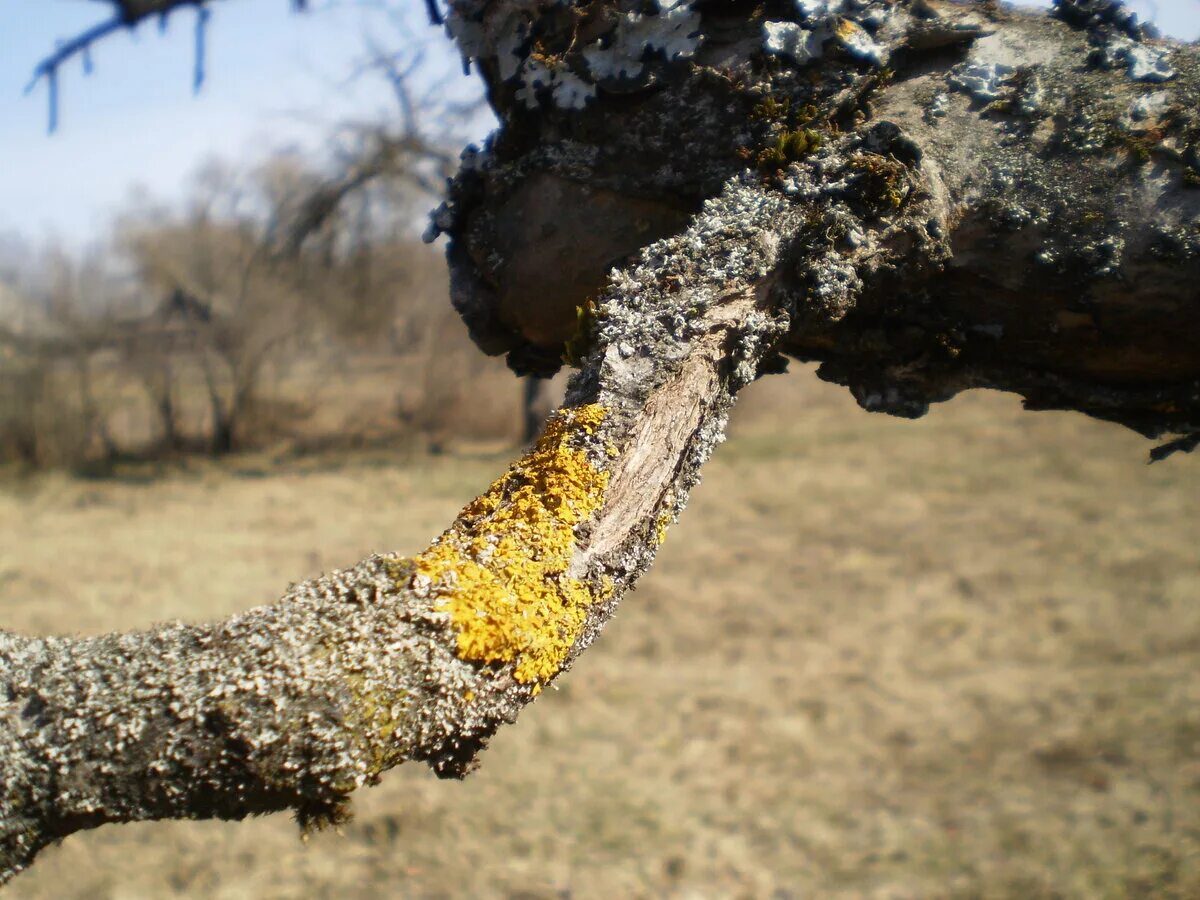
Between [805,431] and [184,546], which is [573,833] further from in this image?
[805,431]

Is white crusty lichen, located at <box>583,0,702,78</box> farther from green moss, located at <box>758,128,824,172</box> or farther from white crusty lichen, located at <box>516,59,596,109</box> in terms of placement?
green moss, located at <box>758,128,824,172</box>

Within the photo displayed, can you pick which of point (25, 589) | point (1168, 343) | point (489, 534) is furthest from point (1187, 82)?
point (25, 589)

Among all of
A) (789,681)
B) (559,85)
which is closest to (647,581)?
(789,681)

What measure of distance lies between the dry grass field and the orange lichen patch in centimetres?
553

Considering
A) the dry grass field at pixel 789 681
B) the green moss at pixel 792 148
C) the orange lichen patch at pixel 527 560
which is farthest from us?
the dry grass field at pixel 789 681

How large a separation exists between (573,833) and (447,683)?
7743 millimetres

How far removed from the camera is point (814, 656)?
1082 cm

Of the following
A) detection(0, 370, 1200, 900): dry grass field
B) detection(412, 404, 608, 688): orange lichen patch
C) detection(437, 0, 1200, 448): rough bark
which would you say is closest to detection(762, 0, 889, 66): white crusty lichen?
detection(437, 0, 1200, 448): rough bark

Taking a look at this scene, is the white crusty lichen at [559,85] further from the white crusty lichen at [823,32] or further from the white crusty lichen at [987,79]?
the white crusty lichen at [987,79]

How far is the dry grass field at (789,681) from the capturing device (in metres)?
7.68

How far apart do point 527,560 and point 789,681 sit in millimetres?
9754

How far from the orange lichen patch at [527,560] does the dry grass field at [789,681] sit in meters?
5.53

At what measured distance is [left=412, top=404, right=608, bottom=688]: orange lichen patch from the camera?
1.12 metres

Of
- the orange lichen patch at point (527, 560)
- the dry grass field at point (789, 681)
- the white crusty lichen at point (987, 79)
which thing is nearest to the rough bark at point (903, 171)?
the white crusty lichen at point (987, 79)
